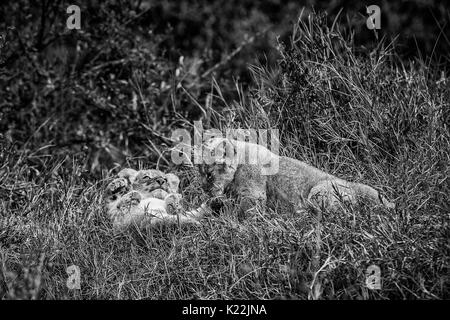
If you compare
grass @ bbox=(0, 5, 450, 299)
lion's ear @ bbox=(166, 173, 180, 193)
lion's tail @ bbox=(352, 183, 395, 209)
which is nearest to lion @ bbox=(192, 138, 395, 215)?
lion's tail @ bbox=(352, 183, 395, 209)

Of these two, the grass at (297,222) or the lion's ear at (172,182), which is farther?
the lion's ear at (172,182)

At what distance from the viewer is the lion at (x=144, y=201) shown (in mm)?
4344

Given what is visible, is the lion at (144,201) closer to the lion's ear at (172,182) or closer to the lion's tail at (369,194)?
the lion's ear at (172,182)

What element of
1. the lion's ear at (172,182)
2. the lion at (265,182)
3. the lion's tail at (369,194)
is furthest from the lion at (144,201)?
the lion's tail at (369,194)

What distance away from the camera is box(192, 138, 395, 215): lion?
13.5ft

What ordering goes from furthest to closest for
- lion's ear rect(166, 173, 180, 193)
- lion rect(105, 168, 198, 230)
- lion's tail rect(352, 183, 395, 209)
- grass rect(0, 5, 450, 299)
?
lion's ear rect(166, 173, 180, 193)
lion rect(105, 168, 198, 230)
lion's tail rect(352, 183, 395, 209)
grass rect(0, 5, 450, 299)

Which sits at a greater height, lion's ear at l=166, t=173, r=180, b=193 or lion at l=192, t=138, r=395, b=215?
lion at l=192, t=138, r=395, b=215

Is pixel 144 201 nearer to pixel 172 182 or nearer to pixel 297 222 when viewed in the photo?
pixel 172 182

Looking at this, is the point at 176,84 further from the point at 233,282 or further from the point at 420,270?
the point at 420,270

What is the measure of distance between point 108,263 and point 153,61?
3390 mm

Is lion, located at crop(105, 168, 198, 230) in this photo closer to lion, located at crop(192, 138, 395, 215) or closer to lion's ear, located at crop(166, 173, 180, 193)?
lion's ear, located at crop(166, 173, 180, 193)

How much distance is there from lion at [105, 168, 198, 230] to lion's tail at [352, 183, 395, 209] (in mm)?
1024

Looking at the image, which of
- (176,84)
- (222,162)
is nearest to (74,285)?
(222,162)
